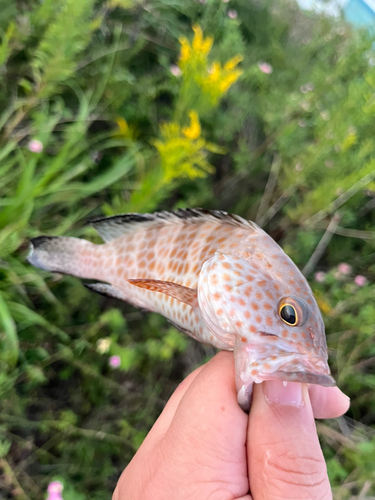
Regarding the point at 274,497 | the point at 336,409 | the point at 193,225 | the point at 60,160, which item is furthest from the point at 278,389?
the point at 60,160

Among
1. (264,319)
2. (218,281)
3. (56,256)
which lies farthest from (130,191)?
(264,319)

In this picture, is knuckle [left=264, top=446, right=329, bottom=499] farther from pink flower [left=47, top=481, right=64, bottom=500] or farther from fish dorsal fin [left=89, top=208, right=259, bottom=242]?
pink flower [left=47, top=481, right=64, bottom=500]

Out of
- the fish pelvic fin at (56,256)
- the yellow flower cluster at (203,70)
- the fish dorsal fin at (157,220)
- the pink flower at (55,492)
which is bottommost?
the pink flower at (55,492)

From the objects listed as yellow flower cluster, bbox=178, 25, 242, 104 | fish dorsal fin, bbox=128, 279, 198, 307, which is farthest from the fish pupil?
yellow flower cluster, bbox=178, 25, 242, 104

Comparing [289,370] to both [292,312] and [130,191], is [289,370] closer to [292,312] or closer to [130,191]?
[292,312]

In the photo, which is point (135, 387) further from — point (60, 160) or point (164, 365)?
point (60, 160)

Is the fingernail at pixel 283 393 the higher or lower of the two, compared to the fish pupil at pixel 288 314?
lower

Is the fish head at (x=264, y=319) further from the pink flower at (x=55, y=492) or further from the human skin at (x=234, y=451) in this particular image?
the pink flower at (x=55, y=492)

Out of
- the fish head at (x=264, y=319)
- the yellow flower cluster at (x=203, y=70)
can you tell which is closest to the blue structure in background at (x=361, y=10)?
the yellow flower cluster at (x=203, y=70)
